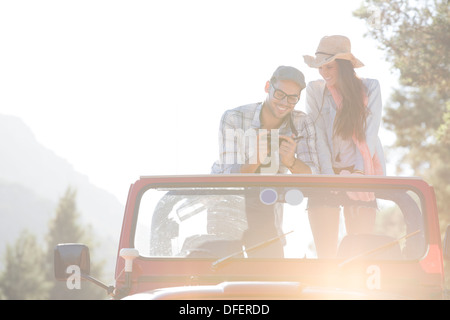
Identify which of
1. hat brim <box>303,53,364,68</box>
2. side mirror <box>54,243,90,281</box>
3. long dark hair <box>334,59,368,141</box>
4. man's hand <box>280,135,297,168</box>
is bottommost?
side mirror <box>54,243,90,281</box>

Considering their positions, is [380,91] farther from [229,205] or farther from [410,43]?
[410,43]

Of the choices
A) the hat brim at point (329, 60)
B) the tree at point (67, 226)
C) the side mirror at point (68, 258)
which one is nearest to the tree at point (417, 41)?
the hat brim at point (329, 60)

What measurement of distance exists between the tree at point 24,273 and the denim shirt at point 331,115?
61711 mm

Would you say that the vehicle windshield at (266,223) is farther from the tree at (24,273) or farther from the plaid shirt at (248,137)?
the tree at (24,273)

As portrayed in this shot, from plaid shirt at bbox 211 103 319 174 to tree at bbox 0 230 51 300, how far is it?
204 feet

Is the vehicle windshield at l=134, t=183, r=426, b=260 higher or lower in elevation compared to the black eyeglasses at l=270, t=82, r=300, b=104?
lower

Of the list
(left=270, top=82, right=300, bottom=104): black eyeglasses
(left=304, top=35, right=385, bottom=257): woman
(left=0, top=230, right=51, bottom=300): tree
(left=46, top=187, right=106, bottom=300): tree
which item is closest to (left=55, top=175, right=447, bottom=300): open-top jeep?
(left=270, top=82, right=300, bottom=104): black eyeglasses

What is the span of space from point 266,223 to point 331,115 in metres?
1.74

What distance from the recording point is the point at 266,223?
4828 millimetres

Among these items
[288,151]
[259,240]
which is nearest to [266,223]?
[259,240]

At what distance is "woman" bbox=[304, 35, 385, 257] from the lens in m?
6.14

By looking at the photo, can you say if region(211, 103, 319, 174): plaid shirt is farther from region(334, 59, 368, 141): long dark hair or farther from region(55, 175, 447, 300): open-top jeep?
region(55, 175, 447, 300): open-top jeep

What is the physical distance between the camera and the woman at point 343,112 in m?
6.14

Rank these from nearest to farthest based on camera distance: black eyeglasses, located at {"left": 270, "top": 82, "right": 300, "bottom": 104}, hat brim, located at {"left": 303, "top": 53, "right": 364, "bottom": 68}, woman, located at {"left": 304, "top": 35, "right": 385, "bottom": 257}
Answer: black eyeglasses, located at {"left": 270, "top": 82, "right": 300, "bottom": 104} < woman, located at {"left": 304, "top": 35, "right": 385, "bottom": 257} < hat brim, located at {"left": 303, "top": 53, "right": 364, "bottom": 68}
